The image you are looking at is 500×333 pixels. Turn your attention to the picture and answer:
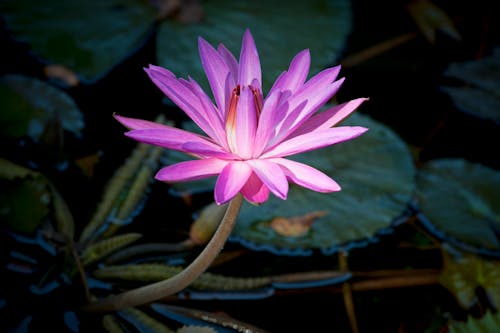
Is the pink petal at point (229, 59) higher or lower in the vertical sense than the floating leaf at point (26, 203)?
higher

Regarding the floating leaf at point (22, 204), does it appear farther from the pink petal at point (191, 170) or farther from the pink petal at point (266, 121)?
the pink petal at point (266, 121)

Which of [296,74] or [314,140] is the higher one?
[296,74]

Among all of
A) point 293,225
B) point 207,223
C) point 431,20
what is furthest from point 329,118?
point 431,20

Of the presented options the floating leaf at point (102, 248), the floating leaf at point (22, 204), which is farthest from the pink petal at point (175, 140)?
the floating leaf at point (22, 204)

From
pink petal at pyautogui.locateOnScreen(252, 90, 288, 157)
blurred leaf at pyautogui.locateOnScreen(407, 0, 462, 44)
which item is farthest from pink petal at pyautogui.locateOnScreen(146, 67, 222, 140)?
blurred leaf at pyautogui.locateOnScreen(407, 0, 462, 44)

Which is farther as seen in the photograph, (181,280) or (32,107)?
(32,107)

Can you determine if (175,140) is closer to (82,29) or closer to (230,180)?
(230,180)

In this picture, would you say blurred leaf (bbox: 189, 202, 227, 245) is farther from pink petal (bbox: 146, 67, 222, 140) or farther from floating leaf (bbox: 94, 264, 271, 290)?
pink petal (bbox: 146, 67, 222, 140)

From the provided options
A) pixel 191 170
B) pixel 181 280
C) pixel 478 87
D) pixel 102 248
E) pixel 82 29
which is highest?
pixel 191 170
